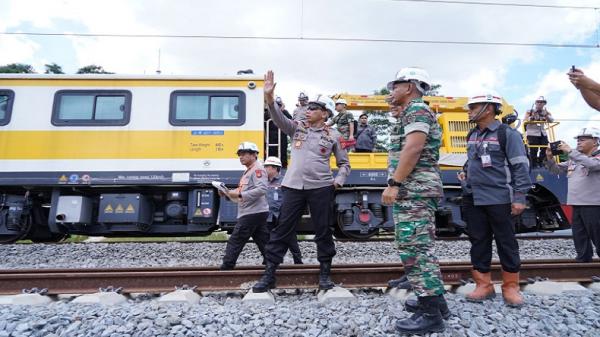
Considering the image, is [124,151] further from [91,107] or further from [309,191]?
[309,191]

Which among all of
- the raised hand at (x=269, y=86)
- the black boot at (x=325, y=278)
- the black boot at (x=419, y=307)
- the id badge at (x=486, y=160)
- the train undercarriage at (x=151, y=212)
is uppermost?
the raised hand at (x=269, y=86)

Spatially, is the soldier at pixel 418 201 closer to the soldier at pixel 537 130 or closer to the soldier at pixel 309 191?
the soldier at pixel 309 191

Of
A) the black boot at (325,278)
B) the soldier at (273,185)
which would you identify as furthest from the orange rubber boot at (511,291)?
the soldier at (273,185)

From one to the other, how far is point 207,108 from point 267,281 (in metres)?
4.39

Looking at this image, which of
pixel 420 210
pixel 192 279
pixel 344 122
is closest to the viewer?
pixel 420 210

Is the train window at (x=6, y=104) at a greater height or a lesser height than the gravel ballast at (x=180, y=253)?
greater

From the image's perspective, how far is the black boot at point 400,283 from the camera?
3354 mm

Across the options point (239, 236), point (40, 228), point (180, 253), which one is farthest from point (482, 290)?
point (40, 228)

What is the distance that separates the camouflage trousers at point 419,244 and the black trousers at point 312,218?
0.85m

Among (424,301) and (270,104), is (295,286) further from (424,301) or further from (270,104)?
(270,104)

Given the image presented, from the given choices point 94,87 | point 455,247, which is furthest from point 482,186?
point 94,87

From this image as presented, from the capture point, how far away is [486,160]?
3.19 m

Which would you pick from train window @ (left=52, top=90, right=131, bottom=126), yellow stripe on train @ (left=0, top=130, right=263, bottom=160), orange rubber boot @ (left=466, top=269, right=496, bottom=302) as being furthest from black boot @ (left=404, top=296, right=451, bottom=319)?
train window @ (left=52, top=90, right=131, bottom=126)

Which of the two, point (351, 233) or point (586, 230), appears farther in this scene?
point (351, 233)
